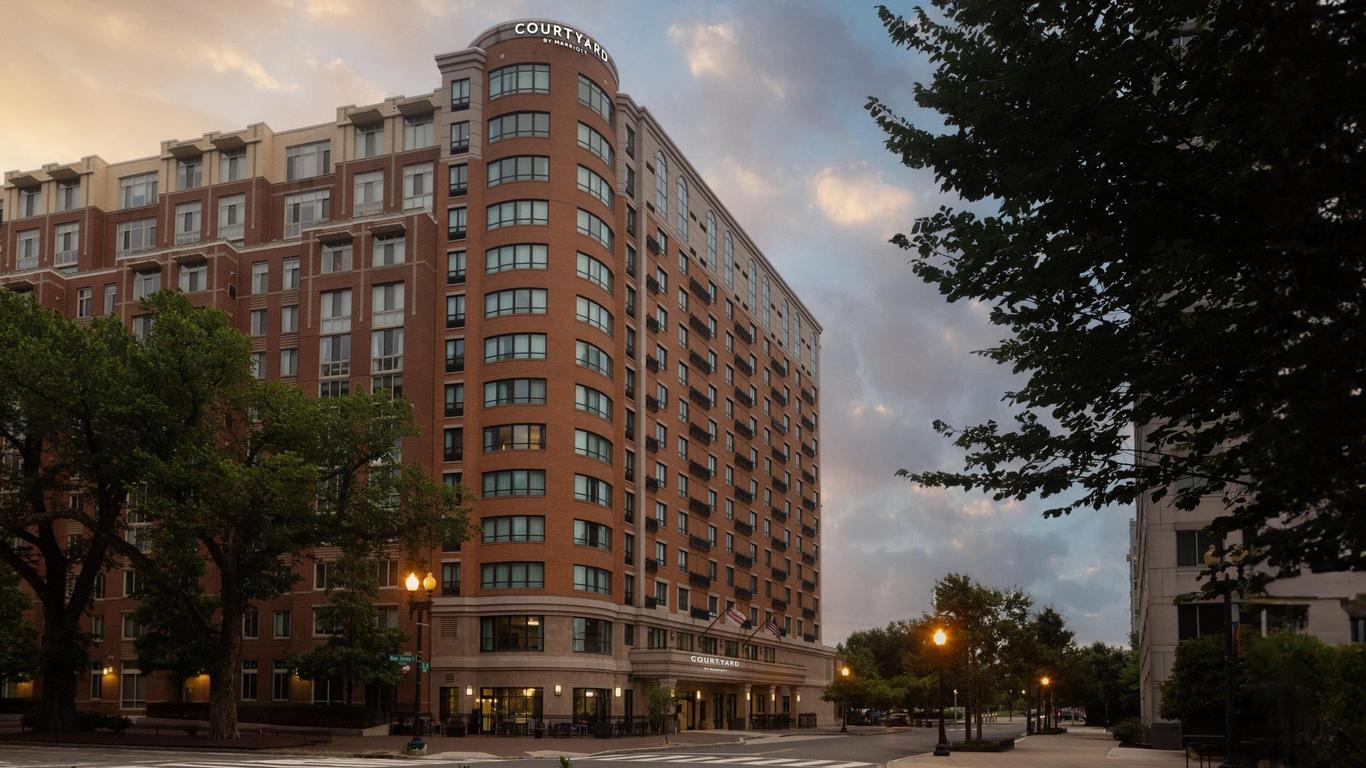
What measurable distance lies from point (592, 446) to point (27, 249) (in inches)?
2065

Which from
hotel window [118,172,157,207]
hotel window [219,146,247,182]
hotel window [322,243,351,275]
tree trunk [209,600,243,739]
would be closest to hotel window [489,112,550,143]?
hotel window [322,243,351,275]

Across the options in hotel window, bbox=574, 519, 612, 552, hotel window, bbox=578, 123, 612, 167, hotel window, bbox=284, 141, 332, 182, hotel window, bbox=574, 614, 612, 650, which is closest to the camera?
hotel window, bbox=574, 614, 612, 650

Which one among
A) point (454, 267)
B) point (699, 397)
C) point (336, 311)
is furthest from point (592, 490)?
point (336, 311)

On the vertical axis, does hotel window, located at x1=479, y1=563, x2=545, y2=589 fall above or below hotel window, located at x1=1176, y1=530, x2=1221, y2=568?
below

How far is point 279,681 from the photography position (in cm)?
7562

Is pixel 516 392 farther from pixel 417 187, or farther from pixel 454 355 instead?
pixel 417 187

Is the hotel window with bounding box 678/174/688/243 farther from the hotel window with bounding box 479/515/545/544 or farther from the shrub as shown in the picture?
the shrub

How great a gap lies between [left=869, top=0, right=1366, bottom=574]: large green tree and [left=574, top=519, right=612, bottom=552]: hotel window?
58.4 meters

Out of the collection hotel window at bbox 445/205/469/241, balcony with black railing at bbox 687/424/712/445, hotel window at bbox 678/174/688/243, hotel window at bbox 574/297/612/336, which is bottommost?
balcony with black railing at bbox 687/424/712/445

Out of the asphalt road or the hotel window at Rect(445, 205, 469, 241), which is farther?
the hotel window at Rect(445, 205, 469, 241)

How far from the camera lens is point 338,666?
211 ft

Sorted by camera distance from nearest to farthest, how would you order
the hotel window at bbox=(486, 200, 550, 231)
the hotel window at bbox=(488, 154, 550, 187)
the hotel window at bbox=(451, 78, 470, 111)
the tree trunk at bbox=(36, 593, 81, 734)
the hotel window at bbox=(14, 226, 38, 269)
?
the tree trunk at bbox=(36, 593, 81, 734) → the hotel window at bbox=(486, 200, 550, 231) → the hotel window at bbox=(488, 154, 550, 187) → the hotel window at bbox=(451, 78, 470, 111) → the hotel window at bbox=(14, 226, 38, 269)

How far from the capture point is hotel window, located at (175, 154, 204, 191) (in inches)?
3506

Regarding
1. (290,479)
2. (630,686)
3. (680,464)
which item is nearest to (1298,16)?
(290,479)
